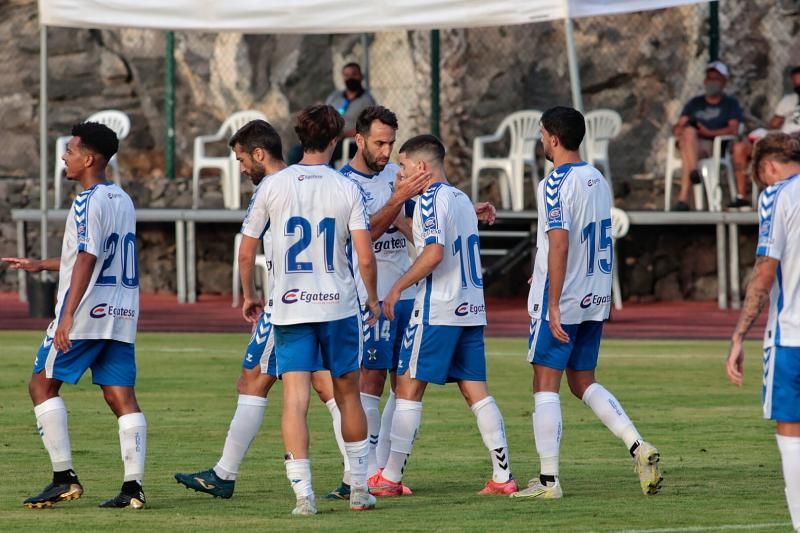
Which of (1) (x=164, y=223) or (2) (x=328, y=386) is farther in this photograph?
(1) (x=164, y=223)

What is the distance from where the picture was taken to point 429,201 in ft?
27.9

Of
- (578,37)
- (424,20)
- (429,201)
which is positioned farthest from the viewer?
(578,37)

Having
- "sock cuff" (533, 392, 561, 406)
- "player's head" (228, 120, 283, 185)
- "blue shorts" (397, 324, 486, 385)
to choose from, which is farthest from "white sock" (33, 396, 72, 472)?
"sock cuff" (533, 392, 561, 406)

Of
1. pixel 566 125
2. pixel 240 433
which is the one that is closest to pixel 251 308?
pixel 240 433

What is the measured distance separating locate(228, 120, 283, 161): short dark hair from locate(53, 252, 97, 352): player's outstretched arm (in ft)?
3.23

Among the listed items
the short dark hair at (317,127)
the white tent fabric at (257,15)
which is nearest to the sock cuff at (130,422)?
the short dark hair at (317,127)

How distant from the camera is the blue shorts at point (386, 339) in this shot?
8859 millimetres

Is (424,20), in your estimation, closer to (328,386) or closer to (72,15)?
(72,15)

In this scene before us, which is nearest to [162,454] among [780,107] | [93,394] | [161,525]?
[161,525]

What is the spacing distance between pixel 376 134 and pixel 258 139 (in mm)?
653

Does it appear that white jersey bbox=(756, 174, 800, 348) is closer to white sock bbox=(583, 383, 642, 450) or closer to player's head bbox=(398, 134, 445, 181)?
white sock bbox=(583, 383, 642, 450)

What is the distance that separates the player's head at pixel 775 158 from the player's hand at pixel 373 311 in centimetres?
189

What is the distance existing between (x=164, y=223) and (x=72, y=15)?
262 inches

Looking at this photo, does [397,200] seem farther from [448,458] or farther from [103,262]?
[448,458]
